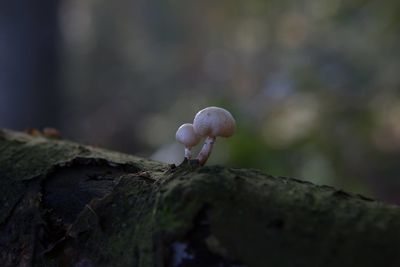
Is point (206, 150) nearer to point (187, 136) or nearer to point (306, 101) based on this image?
point (187, 136)

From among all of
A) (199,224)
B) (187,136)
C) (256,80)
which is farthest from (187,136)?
(256,80)

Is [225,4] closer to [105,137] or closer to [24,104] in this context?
[105,137]

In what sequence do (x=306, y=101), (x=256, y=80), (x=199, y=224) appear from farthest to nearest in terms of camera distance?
(x=256, y=80) → (x=306, y=101) → (x=199, y=224)

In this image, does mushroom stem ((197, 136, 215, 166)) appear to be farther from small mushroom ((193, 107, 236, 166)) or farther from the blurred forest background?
the blurred forest background

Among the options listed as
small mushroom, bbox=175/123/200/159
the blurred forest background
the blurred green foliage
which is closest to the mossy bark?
small mushroom, bbox=175/123/200/159

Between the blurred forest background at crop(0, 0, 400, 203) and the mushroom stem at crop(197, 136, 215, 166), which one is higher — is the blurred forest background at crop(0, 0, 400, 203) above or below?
above

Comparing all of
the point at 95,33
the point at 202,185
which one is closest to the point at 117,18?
the point at 95,33

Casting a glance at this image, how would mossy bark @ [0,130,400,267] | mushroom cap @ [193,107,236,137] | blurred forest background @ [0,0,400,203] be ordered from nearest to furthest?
mossy bark @ [0,130,400,267] < mushroom cap @ [193,107,236,137] < blurred forest background @ [0,0,400,203]
